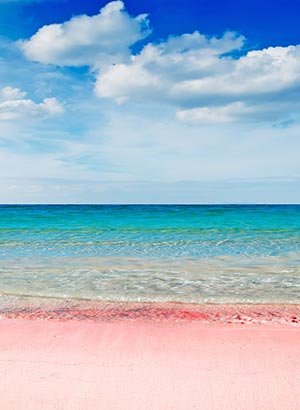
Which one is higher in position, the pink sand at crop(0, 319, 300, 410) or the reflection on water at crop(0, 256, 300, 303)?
the pink sand at crop(0, 319, 300, 410)

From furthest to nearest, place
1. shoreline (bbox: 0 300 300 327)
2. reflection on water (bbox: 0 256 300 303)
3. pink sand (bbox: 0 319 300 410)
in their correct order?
reflection on water (bbox: 0 256 300 303), shoreline (bbox: 0 300 300 327), pink sand (bbox: 0 319 300 410)

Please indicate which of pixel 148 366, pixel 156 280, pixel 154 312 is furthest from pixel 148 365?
pixel 156 280

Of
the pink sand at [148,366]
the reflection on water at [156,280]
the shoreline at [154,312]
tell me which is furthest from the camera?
A: the reflection on water at [156,280]

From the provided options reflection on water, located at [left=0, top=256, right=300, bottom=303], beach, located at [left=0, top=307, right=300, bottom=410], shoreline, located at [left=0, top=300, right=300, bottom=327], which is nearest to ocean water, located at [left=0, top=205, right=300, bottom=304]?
reflection on water, located at [left=0, top=256, right=300, bottom=303]

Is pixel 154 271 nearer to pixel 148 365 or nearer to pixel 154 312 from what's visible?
pixel 154 312

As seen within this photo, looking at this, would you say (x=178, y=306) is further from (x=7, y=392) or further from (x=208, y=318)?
(x=7, y=392)

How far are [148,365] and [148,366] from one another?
3cm

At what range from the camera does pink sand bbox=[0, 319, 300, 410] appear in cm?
353

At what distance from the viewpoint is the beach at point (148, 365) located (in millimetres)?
3539

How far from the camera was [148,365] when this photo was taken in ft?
14.0

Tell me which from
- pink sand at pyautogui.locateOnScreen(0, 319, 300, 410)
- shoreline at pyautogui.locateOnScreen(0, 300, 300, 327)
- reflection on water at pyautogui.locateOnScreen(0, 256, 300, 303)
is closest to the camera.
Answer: pink sand at pyautogui.locateOnScreen(0, 319, 300, 410)

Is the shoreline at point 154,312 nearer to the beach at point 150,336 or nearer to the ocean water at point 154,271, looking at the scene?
the beach at point 150,336

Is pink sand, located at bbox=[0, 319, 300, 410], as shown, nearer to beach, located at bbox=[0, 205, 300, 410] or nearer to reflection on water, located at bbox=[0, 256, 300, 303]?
beach, located at bbox=[0, 205, 300, 410]

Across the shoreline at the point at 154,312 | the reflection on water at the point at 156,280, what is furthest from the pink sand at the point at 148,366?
the reflection on water at the point at 156,280
